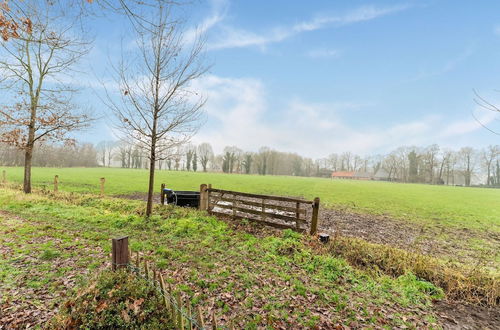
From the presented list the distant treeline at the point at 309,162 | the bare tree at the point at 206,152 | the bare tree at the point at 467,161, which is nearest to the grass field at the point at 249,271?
the distant treeline at the point at 309,162

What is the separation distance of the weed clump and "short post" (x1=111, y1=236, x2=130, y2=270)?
0.47 ft

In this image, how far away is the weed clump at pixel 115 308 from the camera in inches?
100.0

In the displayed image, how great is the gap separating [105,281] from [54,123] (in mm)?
15055

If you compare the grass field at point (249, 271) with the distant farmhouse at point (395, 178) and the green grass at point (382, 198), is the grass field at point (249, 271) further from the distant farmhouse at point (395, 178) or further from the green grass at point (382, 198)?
the distant farmhouse at point (395, 178)

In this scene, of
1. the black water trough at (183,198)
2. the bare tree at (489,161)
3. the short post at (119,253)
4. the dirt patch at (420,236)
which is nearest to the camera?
the short post at (119,253)

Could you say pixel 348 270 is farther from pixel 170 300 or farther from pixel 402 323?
pixel 170 300

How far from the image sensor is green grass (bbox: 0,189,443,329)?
3654 mm

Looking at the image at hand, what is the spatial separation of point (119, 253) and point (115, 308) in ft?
2.55

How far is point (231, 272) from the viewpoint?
4.82 metres

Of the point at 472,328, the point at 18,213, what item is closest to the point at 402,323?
the point at 472,328

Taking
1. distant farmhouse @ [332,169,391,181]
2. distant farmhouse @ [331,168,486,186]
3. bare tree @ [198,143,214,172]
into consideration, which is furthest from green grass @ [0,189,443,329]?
distant farmhouse @ [332,169,391,181]

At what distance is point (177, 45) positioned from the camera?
8648 millimetres

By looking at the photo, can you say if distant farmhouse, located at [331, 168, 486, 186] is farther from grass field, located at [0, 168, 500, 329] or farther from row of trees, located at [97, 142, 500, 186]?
grass field, located at [0, 168, 500, 329]

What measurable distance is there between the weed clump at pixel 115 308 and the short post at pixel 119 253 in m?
0.14
